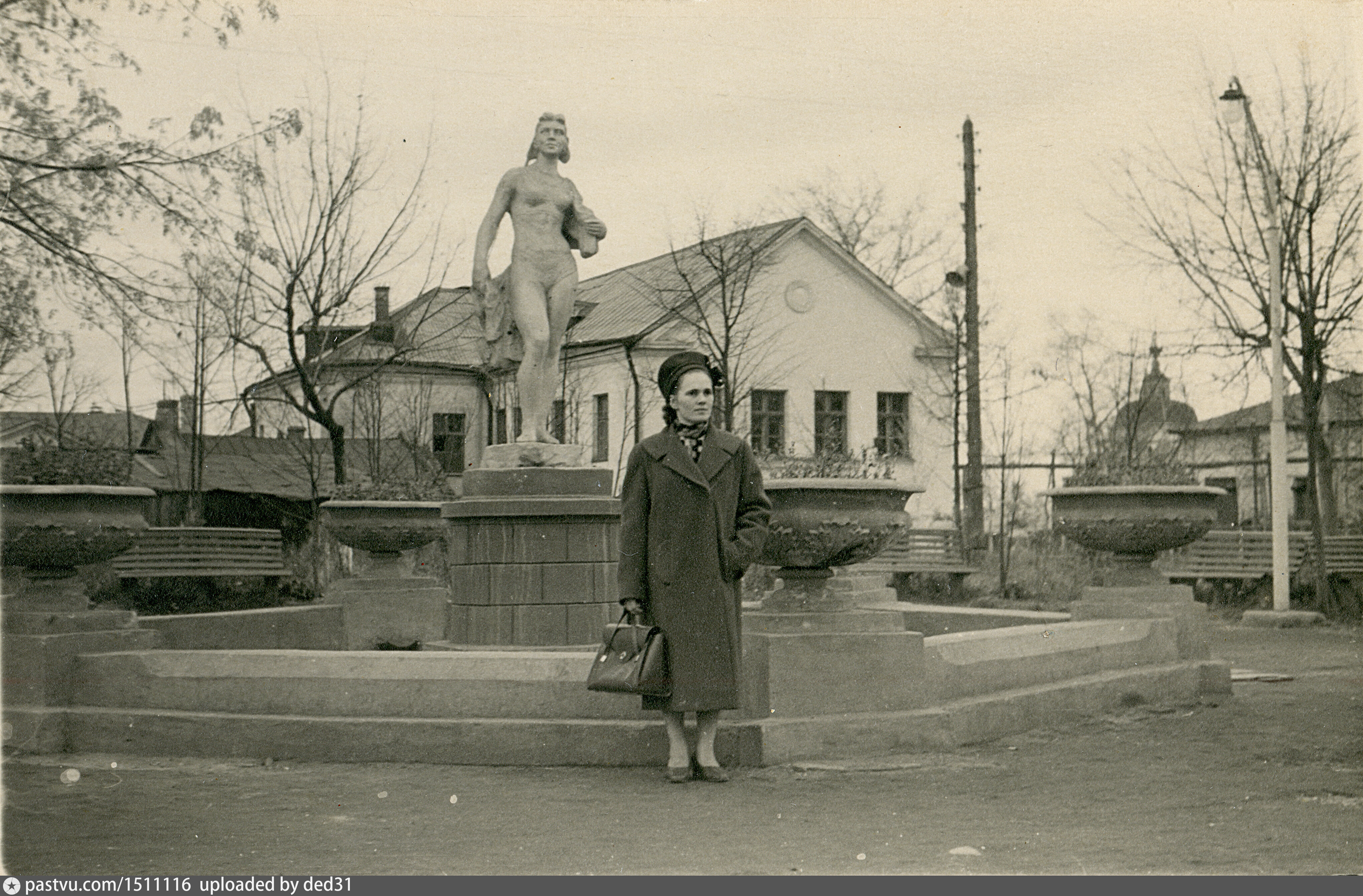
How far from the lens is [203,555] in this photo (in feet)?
43.2

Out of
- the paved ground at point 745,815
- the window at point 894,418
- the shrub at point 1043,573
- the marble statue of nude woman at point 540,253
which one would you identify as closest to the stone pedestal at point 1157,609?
the paved ground at point 745,815

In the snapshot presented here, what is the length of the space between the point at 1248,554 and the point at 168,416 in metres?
26.1

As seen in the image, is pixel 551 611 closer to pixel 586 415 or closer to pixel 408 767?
pixel 408 767

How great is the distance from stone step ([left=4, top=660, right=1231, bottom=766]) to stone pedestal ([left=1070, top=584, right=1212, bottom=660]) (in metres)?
1.89

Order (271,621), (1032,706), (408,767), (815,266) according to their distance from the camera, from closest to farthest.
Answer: (408,767)
(1032,706)
(271,621)
(815,266)

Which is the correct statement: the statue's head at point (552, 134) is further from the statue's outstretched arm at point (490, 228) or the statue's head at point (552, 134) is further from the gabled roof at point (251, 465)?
the gabled roof at point (251, 465)

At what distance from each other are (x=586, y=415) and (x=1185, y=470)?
2024 cm

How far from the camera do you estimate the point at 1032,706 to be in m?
7.08

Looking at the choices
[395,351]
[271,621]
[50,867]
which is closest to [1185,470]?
[271,621]

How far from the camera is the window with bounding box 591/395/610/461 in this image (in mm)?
27781

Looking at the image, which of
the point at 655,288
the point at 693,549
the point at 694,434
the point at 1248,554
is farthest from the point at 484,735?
the point at 655,288

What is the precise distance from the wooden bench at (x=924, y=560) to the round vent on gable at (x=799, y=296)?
11.1 metres

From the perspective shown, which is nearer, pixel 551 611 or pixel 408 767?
pixel 408 767

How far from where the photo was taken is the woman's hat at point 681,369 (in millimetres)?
5652
